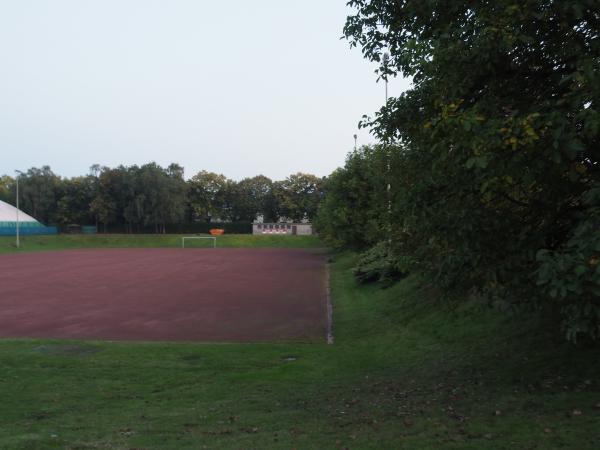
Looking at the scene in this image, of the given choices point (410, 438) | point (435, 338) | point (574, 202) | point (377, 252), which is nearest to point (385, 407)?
point (410, 438)

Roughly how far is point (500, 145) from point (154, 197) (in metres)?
87.0

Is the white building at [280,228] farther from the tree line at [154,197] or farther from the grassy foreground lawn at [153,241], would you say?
the grassy foreground lawn at [153,241]

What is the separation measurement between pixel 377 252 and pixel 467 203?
20873 mm

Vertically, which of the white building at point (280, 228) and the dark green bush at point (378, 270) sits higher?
the white building at point (280, 228)

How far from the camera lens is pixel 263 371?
39.7ft

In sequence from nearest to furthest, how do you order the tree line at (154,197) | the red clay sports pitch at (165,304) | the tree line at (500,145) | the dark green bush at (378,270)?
the tree line at (500,145), the red clay sports pitch at (165,304), the dark green bush at (378,270), the tree line at (154,197)

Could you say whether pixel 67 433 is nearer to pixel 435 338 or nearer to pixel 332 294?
pixel 435 338

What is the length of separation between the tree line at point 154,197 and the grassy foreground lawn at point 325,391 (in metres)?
76.0

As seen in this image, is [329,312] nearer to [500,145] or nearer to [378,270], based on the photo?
[378,270]

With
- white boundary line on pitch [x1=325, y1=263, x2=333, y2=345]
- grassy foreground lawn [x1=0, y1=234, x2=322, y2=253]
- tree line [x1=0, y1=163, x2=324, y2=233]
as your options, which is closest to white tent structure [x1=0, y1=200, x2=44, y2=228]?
tree line [x1=0, y1=163, x2=324, y2=233]

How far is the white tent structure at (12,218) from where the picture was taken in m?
83.9

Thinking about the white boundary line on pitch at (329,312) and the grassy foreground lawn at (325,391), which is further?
the white boundary line on pitch at (329,312)

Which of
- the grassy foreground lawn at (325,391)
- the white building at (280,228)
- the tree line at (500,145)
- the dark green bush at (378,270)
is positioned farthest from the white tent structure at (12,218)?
the tree line at (500,145)

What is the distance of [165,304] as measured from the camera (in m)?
A: 23.6
